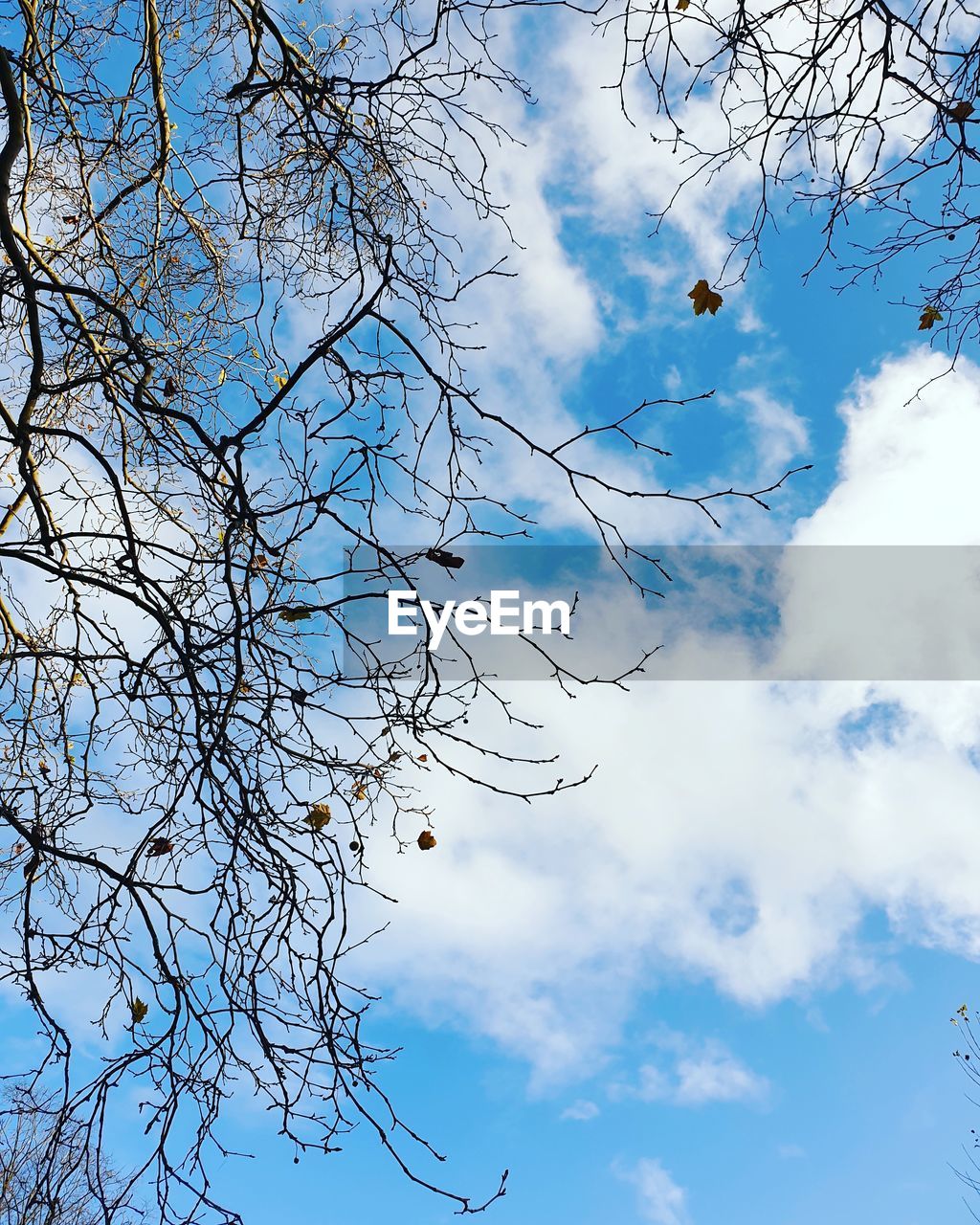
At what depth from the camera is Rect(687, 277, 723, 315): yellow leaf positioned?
10.00 feet

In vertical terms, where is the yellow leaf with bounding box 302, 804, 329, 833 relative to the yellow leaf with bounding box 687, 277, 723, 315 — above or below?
below

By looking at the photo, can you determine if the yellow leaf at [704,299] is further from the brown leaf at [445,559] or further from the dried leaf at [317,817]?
the dried leaf at [317,817]

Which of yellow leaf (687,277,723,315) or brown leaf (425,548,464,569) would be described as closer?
brown leaf (425,548,464,569)

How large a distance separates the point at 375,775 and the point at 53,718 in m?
1.17

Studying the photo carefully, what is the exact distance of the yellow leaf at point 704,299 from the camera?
10.00 feet

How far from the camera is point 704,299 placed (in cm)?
308

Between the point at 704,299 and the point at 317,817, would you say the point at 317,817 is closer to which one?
the point at 317,817

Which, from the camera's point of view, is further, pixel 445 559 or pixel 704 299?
pixel 704 299

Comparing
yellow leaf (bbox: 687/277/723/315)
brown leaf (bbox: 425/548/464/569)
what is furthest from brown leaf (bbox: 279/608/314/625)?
yellow leaf (bbox: 687/277/723/315)

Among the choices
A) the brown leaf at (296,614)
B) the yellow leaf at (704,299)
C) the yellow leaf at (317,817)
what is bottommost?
the yellow leaf at (317,817)

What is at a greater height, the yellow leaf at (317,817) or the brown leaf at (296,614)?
the brown leaf at (296,614)

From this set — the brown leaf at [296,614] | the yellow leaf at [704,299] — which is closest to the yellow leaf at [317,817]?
the brown leaf at [296,614]

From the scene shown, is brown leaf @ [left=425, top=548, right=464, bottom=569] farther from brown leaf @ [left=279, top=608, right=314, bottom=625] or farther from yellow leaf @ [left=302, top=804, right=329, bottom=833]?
yellow leaf @ [left=302, top=804, right=329, bottom=833]

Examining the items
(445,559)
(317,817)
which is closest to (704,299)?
(445,559)
